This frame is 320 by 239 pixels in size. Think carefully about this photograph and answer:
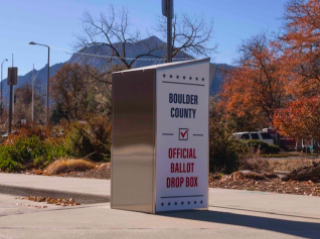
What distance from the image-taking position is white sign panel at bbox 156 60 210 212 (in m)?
8.73

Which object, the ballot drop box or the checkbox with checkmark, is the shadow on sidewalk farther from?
the checkbox with checkmark

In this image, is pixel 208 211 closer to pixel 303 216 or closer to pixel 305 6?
pixel 303 216

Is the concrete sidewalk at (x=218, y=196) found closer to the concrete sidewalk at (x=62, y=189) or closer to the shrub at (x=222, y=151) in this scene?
the concrete sidewalk at (x=62, y=189)

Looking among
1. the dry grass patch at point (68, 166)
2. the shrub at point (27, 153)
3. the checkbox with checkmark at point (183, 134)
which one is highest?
the checkbox with checkmark at point (183, 134)

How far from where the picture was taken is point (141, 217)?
842 centimetres

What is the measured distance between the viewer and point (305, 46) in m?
26.4

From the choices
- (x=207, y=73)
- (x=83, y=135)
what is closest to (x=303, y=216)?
(x=207, y=73)

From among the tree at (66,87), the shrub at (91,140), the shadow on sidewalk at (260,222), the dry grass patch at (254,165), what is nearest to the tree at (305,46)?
the dry grass patch at (254,165)

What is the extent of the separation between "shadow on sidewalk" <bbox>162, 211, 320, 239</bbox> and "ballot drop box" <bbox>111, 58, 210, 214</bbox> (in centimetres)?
36

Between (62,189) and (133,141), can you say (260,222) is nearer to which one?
(133,141)

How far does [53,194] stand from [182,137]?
15.9 feet

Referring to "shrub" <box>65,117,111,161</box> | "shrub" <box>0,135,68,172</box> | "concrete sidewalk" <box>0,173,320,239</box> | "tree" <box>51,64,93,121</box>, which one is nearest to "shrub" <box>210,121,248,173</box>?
"shrub" <box>65,117,111,161</box>

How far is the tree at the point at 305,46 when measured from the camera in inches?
883

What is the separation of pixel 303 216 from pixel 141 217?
2540mm
